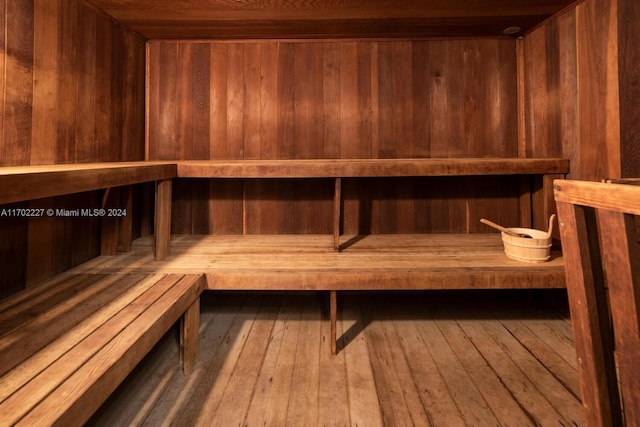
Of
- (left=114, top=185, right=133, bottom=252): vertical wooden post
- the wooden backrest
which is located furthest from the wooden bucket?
(left=114, top=185, right=133, bottom=252): vertical wooden post

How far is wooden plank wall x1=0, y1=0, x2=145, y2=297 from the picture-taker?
4.25 ft

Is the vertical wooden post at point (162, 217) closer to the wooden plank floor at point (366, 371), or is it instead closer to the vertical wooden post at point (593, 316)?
the wooden plank floor at point (366, 371)

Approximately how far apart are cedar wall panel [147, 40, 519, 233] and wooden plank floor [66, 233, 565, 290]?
12.0 inches

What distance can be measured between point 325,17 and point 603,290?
5.89 ft

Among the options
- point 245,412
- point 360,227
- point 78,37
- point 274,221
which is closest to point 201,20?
point 78,37

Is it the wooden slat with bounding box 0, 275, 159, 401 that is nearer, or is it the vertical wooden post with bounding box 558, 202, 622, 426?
the vertical wooden post with bounding box 558, 202, 622, 426

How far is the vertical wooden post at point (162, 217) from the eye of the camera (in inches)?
65.6

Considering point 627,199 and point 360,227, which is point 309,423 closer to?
point 627,199

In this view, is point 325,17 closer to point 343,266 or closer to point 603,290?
point 343,266

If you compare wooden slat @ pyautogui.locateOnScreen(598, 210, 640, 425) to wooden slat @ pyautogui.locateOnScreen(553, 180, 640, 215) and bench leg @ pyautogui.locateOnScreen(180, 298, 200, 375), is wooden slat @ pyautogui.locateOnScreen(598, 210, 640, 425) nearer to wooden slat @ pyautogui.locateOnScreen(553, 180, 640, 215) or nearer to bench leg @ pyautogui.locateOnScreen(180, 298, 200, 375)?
wooden slat @ pyautogui.locateOnScreen(553, 180, 640, 215)

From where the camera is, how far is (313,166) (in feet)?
5.82

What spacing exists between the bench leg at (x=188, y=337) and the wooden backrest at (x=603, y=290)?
4.17 ft

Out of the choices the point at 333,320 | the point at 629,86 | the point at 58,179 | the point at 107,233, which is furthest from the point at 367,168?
the point at 107,233

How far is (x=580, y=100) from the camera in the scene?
5.70 feet
